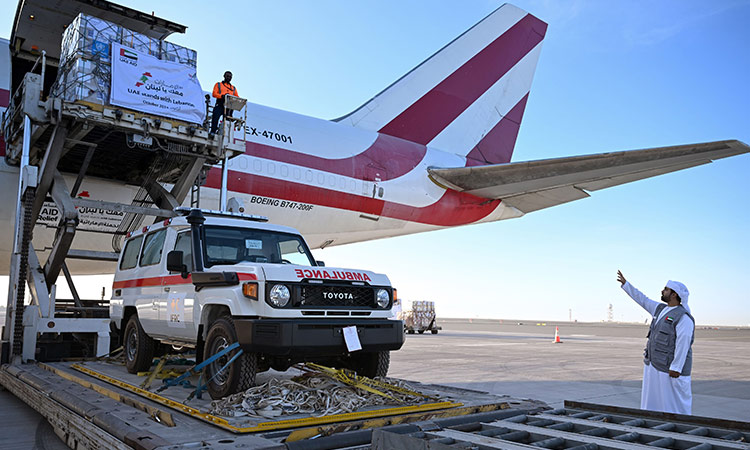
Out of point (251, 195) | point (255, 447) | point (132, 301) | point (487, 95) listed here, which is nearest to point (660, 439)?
point (255, 447)

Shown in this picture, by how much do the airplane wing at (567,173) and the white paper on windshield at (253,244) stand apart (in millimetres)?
7197

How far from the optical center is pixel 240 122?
32.8 feet

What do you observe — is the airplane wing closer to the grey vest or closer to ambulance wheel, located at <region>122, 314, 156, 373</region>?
the grey vest

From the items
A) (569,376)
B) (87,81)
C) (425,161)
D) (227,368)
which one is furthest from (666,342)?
(425,161)

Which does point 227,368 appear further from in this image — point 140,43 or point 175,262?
point 140,43

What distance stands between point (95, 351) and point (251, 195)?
16.1ft

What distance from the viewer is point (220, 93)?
10.2m

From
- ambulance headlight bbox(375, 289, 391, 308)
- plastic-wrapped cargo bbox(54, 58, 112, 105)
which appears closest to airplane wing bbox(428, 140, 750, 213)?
ambulance headlight bbox(375, 289, 391, 308)

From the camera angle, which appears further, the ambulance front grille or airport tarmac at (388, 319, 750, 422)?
airport tarmac at (388, 319, 750, 422)

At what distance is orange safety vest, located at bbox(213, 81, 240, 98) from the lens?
10.2 metres

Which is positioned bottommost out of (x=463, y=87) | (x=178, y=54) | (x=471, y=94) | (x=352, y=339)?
(x=352, y=339)

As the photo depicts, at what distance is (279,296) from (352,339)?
764mm

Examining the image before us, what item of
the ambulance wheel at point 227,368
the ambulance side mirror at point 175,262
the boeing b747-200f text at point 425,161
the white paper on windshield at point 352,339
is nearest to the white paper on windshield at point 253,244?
the ambulance side mirror at point 175,262

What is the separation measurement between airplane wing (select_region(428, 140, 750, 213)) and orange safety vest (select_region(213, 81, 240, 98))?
714 centimetres
